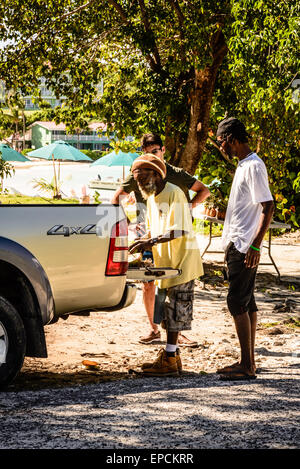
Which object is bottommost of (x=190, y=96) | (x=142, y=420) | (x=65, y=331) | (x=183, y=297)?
(x=65, y=331)

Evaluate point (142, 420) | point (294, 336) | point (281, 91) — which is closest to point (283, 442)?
point (142, 420)

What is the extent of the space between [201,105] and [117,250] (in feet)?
22.3

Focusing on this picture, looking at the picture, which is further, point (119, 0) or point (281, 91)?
point (119, 0)

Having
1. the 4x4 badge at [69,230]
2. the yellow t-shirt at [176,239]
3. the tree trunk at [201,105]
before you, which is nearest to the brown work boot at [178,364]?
the yellow t-shirt at [176,239]

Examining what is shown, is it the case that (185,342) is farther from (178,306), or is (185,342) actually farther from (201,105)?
(201,105)

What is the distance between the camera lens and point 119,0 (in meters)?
12.6

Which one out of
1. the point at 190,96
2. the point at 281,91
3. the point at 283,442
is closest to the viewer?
the point at 283,442

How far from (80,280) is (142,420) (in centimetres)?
129

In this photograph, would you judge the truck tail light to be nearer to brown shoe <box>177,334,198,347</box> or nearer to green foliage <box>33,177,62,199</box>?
brown shoe <box>177,334,198,347</box>

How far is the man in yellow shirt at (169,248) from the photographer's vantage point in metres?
5.90

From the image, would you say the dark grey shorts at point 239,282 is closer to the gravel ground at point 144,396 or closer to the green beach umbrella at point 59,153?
the gravel ground at point 144,396

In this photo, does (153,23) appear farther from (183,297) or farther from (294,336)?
(183,297)

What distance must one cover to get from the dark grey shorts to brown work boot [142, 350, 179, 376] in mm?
737

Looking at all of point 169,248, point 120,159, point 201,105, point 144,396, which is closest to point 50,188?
point 201,105
